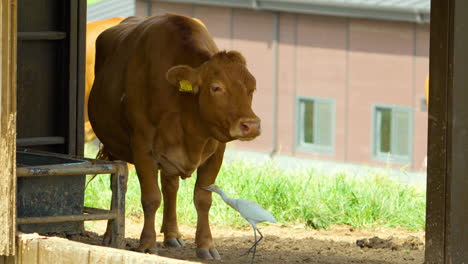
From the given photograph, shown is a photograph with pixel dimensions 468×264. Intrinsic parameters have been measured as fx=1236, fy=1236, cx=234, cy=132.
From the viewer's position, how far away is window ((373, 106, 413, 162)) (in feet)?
77.9

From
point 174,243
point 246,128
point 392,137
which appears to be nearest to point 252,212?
point 246,128

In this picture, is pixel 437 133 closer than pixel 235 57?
Yes

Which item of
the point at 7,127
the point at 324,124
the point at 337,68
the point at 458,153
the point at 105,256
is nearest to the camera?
the point at 105,256

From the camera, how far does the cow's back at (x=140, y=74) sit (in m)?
9.66

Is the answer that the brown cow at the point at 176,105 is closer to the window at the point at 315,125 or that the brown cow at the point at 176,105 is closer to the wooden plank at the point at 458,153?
the wooden plank at the point at 458,153

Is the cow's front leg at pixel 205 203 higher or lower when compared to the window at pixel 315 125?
lower

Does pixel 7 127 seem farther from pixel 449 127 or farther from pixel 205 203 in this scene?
pixel 449 127

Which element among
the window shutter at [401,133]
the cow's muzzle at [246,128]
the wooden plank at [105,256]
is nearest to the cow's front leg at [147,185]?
the cow's muzzle at [246,128]

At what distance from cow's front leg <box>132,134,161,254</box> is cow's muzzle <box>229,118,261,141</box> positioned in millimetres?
1009

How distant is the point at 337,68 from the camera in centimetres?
2467

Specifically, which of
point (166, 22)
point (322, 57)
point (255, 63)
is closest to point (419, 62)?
point (322, 57)

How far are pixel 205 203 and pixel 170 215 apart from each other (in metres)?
1.03

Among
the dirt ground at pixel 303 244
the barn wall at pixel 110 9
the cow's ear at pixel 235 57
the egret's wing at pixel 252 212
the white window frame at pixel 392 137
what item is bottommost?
the dirt ground at pixel 303 244

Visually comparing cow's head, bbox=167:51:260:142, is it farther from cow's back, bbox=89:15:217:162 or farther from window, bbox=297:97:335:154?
window, bbox=297:97:335:154
